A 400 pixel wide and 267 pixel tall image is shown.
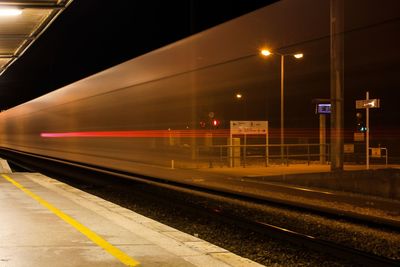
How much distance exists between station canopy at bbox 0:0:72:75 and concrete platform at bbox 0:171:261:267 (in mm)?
3178

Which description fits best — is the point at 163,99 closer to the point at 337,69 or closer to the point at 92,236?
the point at 337,69

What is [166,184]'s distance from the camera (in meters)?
15.6

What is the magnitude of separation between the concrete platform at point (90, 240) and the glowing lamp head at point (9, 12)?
3168mm

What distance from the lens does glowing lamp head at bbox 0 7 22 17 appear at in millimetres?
8289

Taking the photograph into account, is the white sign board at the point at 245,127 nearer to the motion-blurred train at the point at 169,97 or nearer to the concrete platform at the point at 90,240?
the motion-blurred train at the point at 169,97

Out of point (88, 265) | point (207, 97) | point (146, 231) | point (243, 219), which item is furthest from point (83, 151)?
point (88, 265)

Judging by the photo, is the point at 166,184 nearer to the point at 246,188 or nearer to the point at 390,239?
the point at 246,188

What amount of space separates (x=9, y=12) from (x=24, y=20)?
696 mm

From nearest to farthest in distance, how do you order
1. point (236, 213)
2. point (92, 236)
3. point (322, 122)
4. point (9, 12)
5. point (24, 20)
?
point (92, 236) → point (9, 12) → point (24, 20) → point (236, 213) → point (322, 122)

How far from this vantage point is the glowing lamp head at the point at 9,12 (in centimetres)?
829

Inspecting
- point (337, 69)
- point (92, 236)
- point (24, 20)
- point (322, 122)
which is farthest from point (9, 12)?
point (322, 122)

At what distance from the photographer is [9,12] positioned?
28.0ft

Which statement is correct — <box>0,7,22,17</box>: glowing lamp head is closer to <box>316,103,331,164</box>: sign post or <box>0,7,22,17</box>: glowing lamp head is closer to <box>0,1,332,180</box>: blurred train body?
<box>0,1,332,180</box>: blurred train body

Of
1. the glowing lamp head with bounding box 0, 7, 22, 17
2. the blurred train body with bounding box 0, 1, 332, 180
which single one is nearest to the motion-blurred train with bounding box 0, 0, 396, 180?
the blurred train body with bounding box 0, 1, 332, 180
